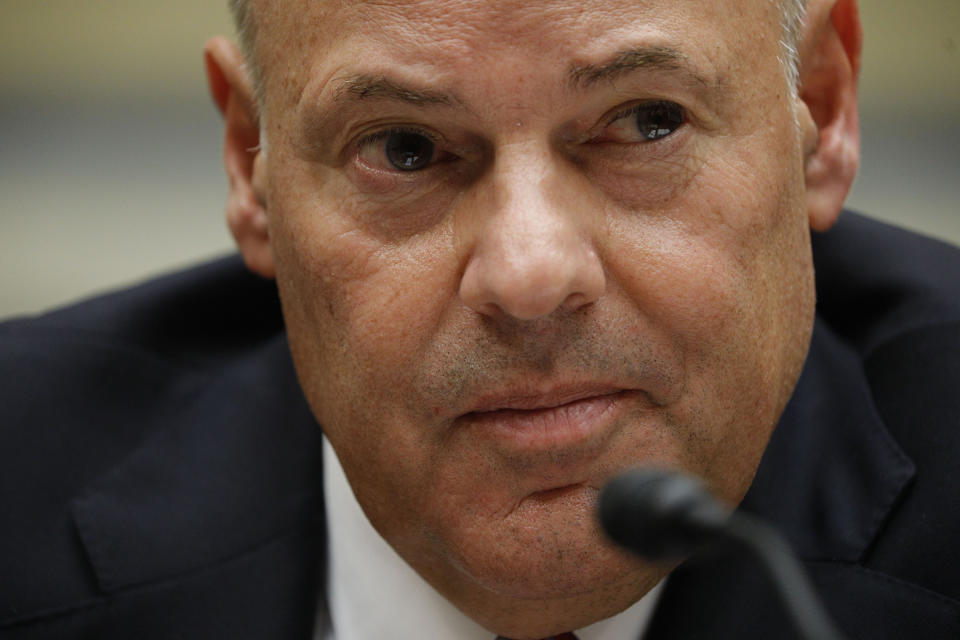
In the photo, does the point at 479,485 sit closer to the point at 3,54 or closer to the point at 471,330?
the point at 471,330

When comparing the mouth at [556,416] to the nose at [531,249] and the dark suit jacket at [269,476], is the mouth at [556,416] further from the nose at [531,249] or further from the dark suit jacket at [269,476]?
the dark suit jacket at [269,476]

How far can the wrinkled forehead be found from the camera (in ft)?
4.30

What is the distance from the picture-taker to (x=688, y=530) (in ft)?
2.92

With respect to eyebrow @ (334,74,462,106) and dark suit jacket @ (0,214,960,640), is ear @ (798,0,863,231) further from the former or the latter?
eyebrow @ (334,74,462,106)

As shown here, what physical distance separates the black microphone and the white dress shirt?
800 mm

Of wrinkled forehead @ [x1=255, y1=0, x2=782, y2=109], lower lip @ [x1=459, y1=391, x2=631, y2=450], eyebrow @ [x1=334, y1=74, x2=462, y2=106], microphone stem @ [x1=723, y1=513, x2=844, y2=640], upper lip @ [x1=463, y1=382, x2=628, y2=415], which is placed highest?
wrinkled forehead @ [x1=255, y1=0, x2=782, y2=109]

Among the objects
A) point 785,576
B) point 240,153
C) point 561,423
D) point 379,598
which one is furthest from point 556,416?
point 240,153

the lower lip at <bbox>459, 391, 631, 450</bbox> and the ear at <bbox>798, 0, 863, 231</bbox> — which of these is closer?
the lower lip at <bbox>459, 391, 631, 450</bbox>

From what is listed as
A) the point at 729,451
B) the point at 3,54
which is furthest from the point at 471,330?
the point at 3,54

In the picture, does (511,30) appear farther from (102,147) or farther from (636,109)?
(102,147)

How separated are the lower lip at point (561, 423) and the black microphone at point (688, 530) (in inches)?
16.0

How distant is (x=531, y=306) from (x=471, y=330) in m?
0.11

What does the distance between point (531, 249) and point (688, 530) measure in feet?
1.56

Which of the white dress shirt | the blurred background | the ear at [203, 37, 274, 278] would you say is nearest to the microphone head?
the white dress shirt
